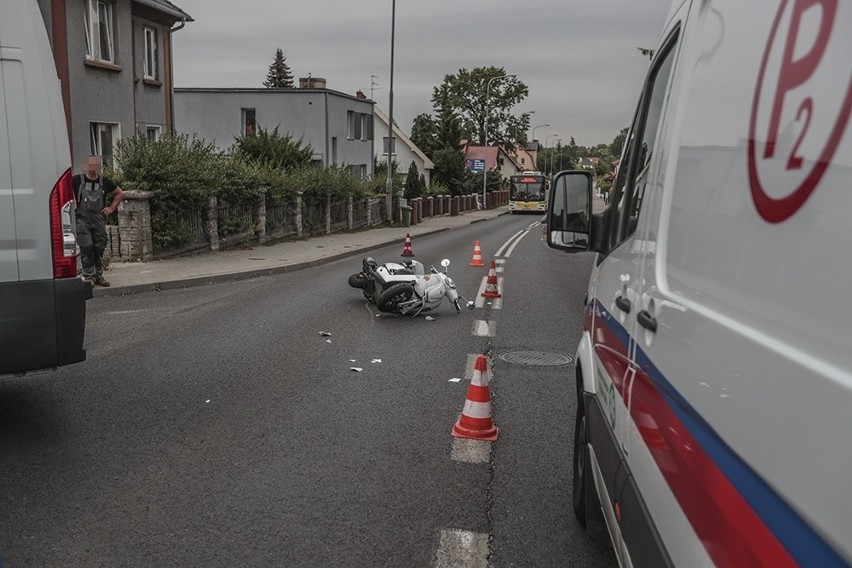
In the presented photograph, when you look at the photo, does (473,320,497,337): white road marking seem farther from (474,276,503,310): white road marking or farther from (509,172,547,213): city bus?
(509,172,547,213): city bus

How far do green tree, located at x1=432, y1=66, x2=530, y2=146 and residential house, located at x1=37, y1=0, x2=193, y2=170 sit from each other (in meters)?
66.6

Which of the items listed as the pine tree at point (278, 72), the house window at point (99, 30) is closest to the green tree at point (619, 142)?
the house window at point (99, 30)

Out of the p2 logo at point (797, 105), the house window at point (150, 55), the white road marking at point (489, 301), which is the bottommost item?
the white road marking at point (489, 301)

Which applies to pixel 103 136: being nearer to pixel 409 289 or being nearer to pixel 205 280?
pixel 205 280

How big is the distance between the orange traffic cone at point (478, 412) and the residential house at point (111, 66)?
1658cm

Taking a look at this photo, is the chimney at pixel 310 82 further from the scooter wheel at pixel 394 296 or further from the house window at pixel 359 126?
the scooter wheel at pixel 394 296

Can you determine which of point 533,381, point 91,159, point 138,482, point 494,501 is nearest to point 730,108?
point 494,501

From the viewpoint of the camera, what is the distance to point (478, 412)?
5.90m

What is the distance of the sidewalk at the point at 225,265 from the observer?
14031 mm

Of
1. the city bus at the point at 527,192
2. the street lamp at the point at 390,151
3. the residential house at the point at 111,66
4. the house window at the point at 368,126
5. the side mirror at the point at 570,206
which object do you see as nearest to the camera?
the side mirror at the point at 570,206

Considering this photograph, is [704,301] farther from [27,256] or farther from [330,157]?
[330,157]

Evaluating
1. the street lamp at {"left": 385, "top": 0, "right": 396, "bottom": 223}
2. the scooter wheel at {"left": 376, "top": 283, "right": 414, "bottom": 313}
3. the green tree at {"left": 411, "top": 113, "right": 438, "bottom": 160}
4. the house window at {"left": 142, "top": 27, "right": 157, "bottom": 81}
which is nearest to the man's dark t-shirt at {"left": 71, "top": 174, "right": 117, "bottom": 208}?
the scooter wheel at {"left": 376, "top": 283, "right": 414, "bottom": 313}

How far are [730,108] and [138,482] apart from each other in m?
4.15

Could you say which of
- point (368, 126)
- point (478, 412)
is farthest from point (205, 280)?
point (368, 126)
